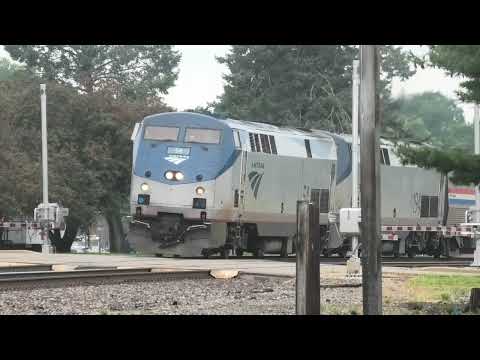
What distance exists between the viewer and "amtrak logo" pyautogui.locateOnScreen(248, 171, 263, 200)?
27719 mm

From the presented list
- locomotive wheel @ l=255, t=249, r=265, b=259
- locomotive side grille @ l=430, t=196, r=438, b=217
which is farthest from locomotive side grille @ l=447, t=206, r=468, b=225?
locomotive wheel @ l=255, t=249, r=265, b=259

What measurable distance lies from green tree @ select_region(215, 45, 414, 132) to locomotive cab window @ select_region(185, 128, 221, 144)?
35133 mm

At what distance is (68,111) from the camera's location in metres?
52.7

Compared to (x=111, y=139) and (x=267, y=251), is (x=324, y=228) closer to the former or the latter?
(x=267, y=251)

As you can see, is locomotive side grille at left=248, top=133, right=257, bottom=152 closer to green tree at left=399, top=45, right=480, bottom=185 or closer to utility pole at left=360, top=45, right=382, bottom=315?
green tree at left=399, top=45, right=480, bottom=185

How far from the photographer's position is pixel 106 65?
7862 centimetres

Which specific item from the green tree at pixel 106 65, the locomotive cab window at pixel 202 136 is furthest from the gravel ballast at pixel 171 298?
the green tree at pixel 106 65

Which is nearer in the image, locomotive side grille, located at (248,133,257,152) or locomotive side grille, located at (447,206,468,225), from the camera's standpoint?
locomotive side grille, located at (248,133,257,152)

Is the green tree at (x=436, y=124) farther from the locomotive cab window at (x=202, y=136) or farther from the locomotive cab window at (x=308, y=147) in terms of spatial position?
the locomotive cab window at (x=202, y=136)

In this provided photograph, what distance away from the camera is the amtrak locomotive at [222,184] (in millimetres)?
26828

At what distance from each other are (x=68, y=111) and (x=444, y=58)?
41.6m

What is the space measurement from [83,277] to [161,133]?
37.0ft

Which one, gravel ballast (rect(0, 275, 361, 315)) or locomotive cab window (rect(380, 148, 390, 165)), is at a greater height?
locomotive cab window (rect(380, 148, 390, 165))

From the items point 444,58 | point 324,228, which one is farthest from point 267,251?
point 444,58
